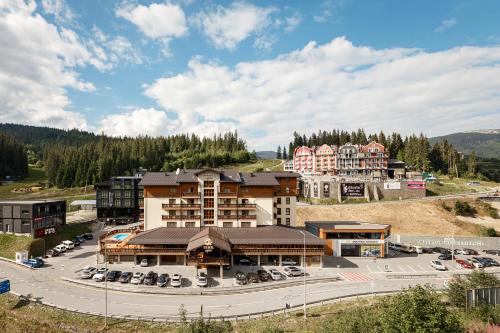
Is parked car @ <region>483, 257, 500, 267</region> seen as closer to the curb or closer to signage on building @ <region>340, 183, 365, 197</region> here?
signage on building @ <region>340, 183, 365, 197</region>

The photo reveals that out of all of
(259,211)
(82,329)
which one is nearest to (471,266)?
(259,211)

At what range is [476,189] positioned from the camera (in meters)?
116

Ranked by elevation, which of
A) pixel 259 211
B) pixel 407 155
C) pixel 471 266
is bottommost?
pixel 471 266

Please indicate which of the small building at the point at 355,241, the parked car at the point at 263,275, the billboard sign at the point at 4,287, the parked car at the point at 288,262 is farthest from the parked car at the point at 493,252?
the billboard sign at the point at 4,287

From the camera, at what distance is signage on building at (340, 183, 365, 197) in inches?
4190

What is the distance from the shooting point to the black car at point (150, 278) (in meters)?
49.5

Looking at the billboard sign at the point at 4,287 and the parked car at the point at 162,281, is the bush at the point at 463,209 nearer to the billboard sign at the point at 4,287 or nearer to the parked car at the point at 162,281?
the parked car at the point at 162,281

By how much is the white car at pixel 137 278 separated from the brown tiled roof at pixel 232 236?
25.5 ft

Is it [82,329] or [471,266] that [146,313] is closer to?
[82,329]

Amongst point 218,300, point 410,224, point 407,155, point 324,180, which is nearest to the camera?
point 218,300

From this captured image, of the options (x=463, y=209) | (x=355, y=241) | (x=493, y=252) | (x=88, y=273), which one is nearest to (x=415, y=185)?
(x=463, y=209)

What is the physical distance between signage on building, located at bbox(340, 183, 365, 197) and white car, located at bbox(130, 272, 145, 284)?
7652 cm

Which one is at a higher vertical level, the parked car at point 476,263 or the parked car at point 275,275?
the parked car at point 275,275

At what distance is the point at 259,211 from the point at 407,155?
10758 cm
